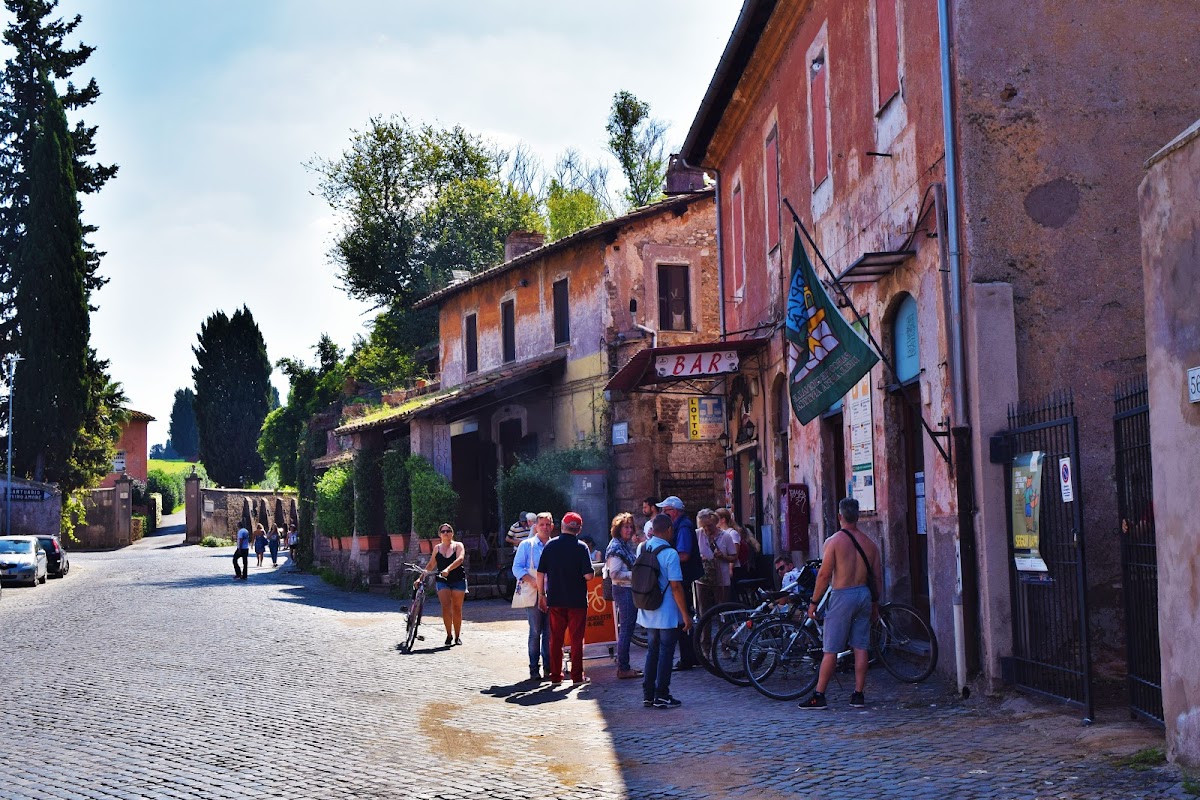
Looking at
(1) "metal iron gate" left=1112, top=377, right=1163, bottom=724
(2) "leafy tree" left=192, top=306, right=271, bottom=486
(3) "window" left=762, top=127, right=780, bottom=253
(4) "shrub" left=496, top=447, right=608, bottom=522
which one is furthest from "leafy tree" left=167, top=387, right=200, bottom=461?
(1) "metal iron gate" left=1112, top=377, right=1163, bottom=724

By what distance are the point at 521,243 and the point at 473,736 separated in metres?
29.4

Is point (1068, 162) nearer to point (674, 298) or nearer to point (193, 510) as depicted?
point (674, 298)

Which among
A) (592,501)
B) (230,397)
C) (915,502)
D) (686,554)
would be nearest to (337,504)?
(592,501)

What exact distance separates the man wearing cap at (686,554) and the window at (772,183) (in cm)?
497

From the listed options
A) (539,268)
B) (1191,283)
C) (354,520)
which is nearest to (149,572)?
(354,520)

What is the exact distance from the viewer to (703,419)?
1166 inches

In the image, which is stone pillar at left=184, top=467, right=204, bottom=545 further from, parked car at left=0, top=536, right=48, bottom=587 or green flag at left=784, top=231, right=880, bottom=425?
green flag at left=784, top=231, right=880, bottom=425

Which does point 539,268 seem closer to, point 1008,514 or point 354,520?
point 354,520

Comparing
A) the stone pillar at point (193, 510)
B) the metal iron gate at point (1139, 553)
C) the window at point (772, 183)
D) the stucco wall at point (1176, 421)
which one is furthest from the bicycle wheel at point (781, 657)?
the stone pillar at point (193, 510)

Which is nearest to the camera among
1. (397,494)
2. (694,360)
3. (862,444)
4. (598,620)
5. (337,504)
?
(862,444)

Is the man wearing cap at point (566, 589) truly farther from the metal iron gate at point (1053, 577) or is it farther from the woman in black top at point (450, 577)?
the metal iron gate at point (1053, 577)

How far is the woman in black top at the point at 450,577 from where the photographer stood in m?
18.1

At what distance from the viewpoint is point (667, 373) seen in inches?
766

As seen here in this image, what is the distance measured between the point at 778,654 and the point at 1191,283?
A: 578 cm
